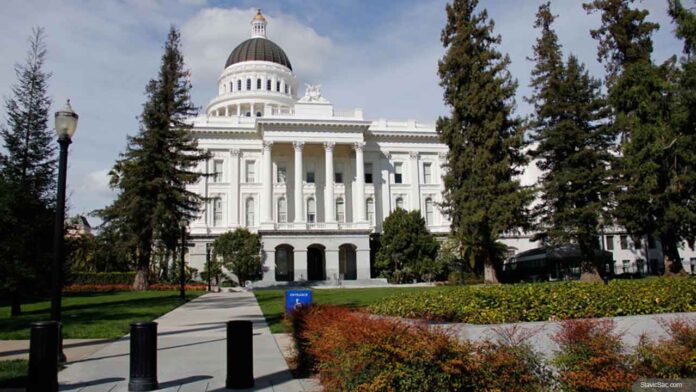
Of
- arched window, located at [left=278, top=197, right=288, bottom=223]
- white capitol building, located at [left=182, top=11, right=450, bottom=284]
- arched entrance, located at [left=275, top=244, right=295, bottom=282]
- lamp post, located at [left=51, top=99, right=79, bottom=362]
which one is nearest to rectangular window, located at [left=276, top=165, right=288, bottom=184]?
white capitol building, located at [left=182, top=11, right=450, bottom=284]

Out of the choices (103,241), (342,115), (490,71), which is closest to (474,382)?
(490,71)

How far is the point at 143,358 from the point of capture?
792 centimetres

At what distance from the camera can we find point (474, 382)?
6355 mm

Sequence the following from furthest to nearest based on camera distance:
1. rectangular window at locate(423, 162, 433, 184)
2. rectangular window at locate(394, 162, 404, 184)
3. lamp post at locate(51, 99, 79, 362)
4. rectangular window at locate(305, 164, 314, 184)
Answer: rectangular window at locate(423, 162, 433, 184) < rectangular window at locate(394, 162, 404, 184) < rectangular window at locate(305, 164, 314, 184) < lamp post at locate(51, 99, 79, 362)

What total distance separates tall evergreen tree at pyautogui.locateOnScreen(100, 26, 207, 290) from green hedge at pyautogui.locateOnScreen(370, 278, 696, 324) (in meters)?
27.7

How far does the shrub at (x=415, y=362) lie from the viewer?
241 inches

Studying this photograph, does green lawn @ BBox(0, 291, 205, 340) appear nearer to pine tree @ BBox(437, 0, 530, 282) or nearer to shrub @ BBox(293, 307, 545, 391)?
shrub @ BBox(293, 307, 545, 391)

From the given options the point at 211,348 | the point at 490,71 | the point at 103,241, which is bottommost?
the point at 211,348

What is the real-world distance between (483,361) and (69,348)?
9569 millimetres

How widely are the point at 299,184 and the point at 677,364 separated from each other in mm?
50568

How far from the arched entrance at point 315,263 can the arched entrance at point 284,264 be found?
2755 mm

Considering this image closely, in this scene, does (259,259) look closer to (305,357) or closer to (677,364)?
(305,357)

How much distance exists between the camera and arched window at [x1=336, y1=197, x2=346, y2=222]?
2360 inches

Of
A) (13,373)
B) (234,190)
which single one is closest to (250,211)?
(234,190)
